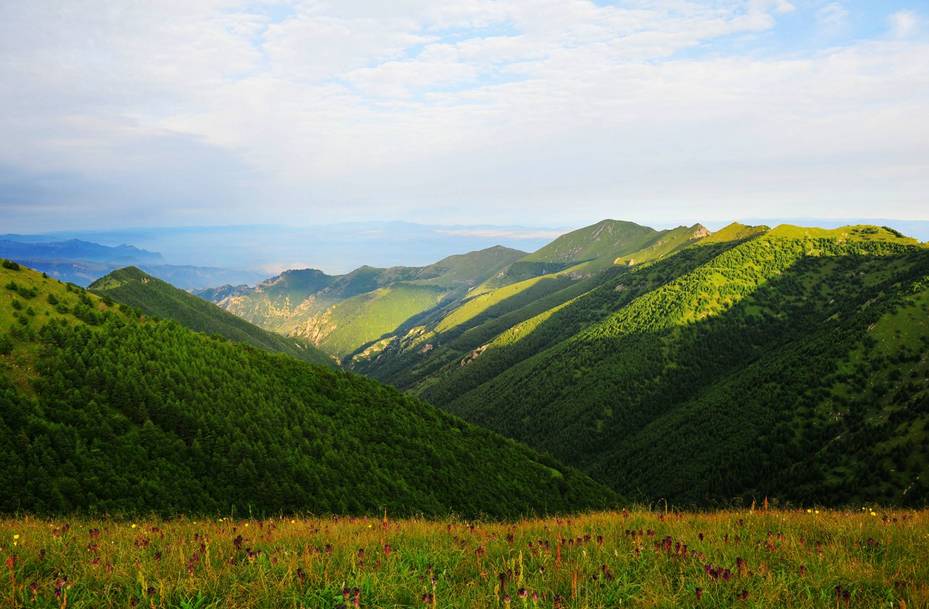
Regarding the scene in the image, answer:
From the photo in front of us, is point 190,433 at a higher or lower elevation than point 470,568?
lower

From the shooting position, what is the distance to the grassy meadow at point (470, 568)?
5.68 metres

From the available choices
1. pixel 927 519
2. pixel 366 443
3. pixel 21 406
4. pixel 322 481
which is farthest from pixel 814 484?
pixel 21 406

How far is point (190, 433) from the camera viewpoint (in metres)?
41.5

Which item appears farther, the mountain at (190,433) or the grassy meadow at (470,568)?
the mountain at (190,433)

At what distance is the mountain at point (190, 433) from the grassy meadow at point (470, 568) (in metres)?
17.2

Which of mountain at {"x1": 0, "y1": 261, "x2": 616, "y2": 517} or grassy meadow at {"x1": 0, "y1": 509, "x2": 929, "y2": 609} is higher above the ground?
grassy meadow at {"x1": 0, "y1": 509, "x2": 929, "y2": 609}

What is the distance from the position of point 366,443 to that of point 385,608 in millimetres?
56854

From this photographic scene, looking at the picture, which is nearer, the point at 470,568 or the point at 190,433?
the point at 470,568

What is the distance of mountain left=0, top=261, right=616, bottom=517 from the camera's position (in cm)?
3186

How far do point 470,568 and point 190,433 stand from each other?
A: 141 feet

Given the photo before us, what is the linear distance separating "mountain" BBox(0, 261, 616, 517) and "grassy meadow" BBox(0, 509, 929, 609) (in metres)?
17.2

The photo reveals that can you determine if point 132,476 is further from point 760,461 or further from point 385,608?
point 760,461

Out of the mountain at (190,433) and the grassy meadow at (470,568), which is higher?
the grassy meadow at (470,568)

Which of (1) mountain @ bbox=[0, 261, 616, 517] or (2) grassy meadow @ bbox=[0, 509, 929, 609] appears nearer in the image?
(2) grassy meadow @ bbox=[0, 509, 929, 609]
